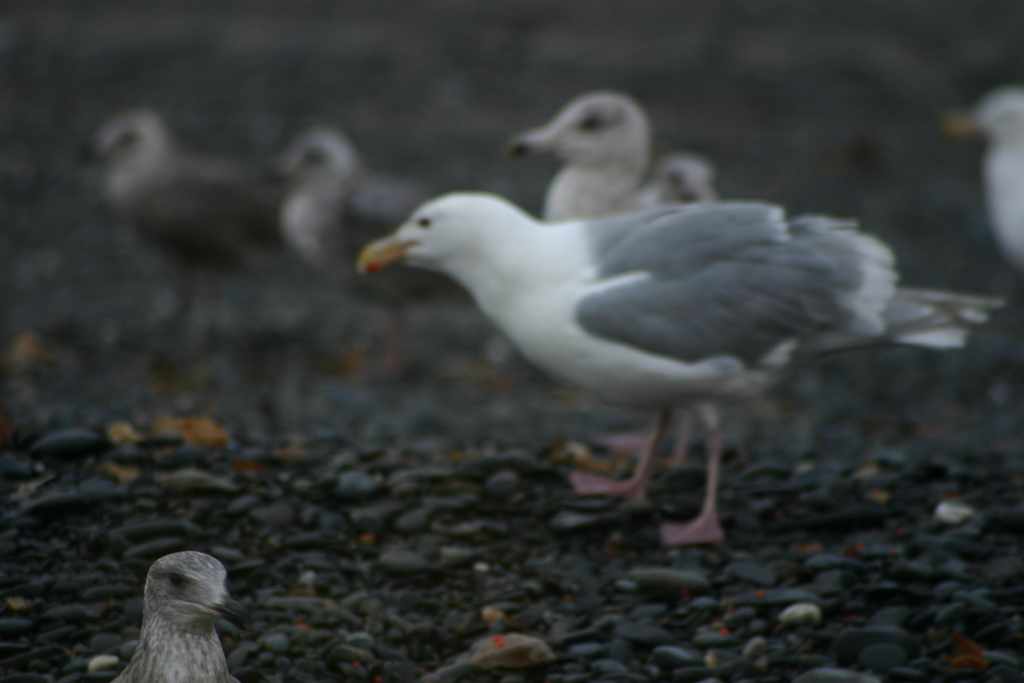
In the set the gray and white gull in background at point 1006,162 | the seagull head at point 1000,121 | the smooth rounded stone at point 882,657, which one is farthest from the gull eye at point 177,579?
the seagull head at point 1000,121

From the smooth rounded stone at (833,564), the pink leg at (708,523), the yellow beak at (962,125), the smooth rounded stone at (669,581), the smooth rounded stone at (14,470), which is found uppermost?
the yellow beak at (962,125)

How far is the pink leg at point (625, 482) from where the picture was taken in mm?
5164

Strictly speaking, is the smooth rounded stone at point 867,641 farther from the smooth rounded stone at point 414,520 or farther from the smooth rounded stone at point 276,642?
the smooth rounded stone at point 276,642

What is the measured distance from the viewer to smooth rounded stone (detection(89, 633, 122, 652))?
4.03m

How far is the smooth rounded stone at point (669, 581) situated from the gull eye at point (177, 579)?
173cm

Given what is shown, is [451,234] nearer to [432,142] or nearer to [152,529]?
[152,529]

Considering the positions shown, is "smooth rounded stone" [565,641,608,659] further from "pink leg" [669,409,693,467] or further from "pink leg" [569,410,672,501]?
"pink leg" [669,409,693,467]

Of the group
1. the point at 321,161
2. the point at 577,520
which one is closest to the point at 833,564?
the point at 577,520

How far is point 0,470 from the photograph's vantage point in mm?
4871

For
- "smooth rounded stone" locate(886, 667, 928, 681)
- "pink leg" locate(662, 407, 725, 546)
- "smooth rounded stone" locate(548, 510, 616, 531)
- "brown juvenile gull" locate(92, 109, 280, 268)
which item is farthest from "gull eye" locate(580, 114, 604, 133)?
"brown juvenile gull" locate(92, 109, 280, 268)

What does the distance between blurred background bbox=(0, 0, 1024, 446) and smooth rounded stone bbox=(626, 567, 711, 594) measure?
249 cm

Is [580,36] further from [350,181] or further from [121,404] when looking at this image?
[121,404]

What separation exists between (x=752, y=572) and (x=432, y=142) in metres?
9.02

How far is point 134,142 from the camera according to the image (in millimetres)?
10398
